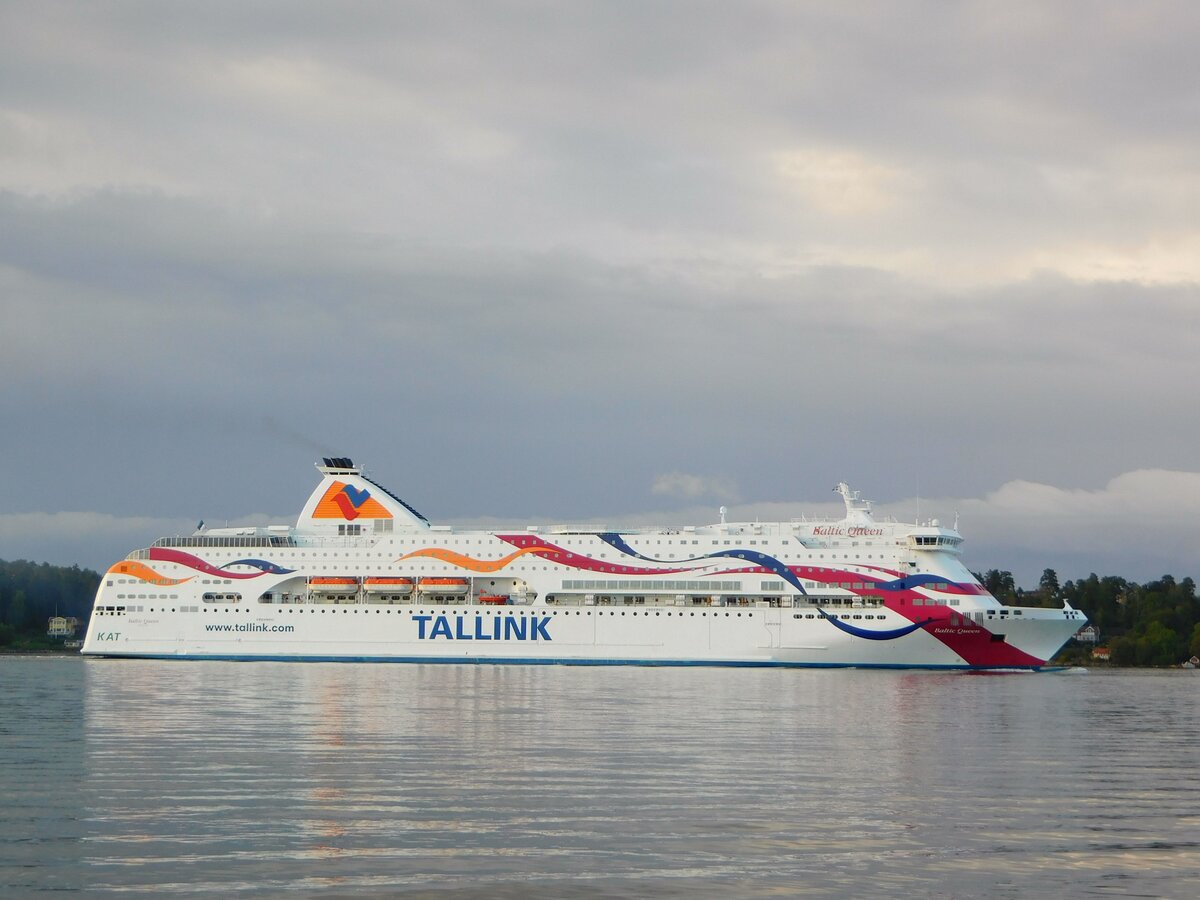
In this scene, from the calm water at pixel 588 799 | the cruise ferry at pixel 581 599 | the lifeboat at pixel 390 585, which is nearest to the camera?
the calm water at pixel 588 799

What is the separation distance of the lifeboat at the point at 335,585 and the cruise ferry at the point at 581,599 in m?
0.07

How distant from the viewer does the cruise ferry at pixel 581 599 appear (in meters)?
68.6

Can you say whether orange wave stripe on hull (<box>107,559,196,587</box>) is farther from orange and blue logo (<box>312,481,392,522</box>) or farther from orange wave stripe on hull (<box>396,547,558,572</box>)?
orange wave stripe on hull (<box>396,547,558,572</box>)

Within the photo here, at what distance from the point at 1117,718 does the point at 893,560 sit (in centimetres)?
2731

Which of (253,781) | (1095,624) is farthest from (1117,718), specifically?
(1095,624)

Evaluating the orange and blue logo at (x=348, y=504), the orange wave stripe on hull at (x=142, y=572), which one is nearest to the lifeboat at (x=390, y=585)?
the orange and blue logo at (x=348, y=504)

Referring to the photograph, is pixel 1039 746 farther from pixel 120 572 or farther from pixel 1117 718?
pixel 120 572

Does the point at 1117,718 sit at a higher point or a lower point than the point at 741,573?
lower

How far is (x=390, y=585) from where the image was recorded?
237 ft

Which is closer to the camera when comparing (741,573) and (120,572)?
(741,573)

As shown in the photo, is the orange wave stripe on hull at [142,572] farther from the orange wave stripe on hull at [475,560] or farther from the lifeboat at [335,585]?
the orange wave stripe on hull at [475,560]

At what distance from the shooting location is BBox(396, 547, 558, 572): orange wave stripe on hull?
7194 cm

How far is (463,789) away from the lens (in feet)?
71.9

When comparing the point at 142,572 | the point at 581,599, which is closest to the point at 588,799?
the point at 581,599
